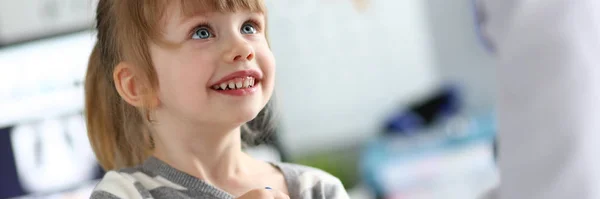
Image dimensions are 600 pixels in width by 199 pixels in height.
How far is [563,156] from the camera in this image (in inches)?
25.7

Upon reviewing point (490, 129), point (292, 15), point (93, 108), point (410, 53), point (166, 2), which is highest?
point (166, 2)

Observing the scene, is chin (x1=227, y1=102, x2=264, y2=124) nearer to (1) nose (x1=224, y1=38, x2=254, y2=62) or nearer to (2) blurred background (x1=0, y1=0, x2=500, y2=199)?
A: (1) nose (x1=224, y1=38, x2=254, y2=62)

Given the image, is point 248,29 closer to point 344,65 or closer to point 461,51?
point 344,65

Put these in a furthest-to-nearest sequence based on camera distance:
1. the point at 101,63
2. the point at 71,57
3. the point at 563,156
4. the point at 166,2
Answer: the point at 71,57 < the point at 101,63 < the point at 166,2 < the point at 563,156

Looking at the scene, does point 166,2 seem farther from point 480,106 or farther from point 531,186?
point 480,106

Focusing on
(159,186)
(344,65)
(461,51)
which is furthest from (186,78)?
(461,51)

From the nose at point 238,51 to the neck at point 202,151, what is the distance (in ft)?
0.26

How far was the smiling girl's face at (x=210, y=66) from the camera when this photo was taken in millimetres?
812

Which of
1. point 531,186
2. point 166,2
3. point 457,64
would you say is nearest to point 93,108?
point 166,2

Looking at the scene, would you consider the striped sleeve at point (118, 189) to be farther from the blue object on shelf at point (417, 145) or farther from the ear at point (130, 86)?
the blue object on shelf at point (417, 145)

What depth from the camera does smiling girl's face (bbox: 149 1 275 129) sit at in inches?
31.9

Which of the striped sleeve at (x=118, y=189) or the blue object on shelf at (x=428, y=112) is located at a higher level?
the striped sleeve at (x=118, y=189)

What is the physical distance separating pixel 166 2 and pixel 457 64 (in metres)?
2.29

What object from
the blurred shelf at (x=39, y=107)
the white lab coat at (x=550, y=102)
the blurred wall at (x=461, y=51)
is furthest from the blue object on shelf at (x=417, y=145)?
the white lab coat at (x=550, y=102)
